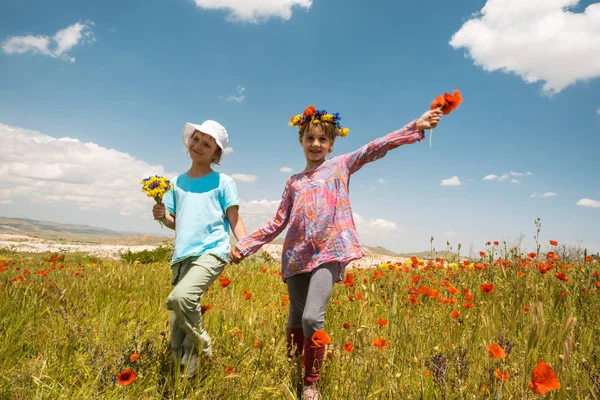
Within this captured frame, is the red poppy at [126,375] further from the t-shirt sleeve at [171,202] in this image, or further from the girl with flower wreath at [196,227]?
the t-shirt sleeve at [171,202]

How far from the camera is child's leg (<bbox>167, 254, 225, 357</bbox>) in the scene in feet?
8.11

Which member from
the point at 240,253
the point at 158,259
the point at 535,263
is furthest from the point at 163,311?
the point at 158,259

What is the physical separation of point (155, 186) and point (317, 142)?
139 cm

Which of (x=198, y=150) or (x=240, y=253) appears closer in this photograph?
(x=240, y=253)

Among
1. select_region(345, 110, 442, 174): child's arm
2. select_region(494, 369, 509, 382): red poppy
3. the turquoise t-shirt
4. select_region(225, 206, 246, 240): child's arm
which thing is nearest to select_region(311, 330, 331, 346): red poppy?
select_region(494, 369, 509, 382): red poppy

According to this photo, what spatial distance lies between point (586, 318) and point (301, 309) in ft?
9.41

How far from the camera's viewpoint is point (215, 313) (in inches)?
149

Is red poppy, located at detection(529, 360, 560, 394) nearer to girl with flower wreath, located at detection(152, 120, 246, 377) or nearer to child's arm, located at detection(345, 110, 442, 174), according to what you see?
child's arm, located at detection(345, 110, 442, 174)

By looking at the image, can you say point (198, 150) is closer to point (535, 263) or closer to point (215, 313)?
point (215, 313)

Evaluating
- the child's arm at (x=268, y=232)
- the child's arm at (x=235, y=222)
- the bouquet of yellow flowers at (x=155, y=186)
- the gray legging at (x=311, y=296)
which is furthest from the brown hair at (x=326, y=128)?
the bouquet of yellow flowers at (x=155, y=186)

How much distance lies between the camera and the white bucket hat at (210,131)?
10.5ft

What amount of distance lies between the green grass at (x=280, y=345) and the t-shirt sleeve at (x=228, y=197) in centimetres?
99

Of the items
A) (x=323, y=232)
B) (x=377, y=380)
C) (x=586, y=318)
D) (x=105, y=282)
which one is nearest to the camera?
(x=377, y=380)

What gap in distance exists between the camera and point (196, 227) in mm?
2949
